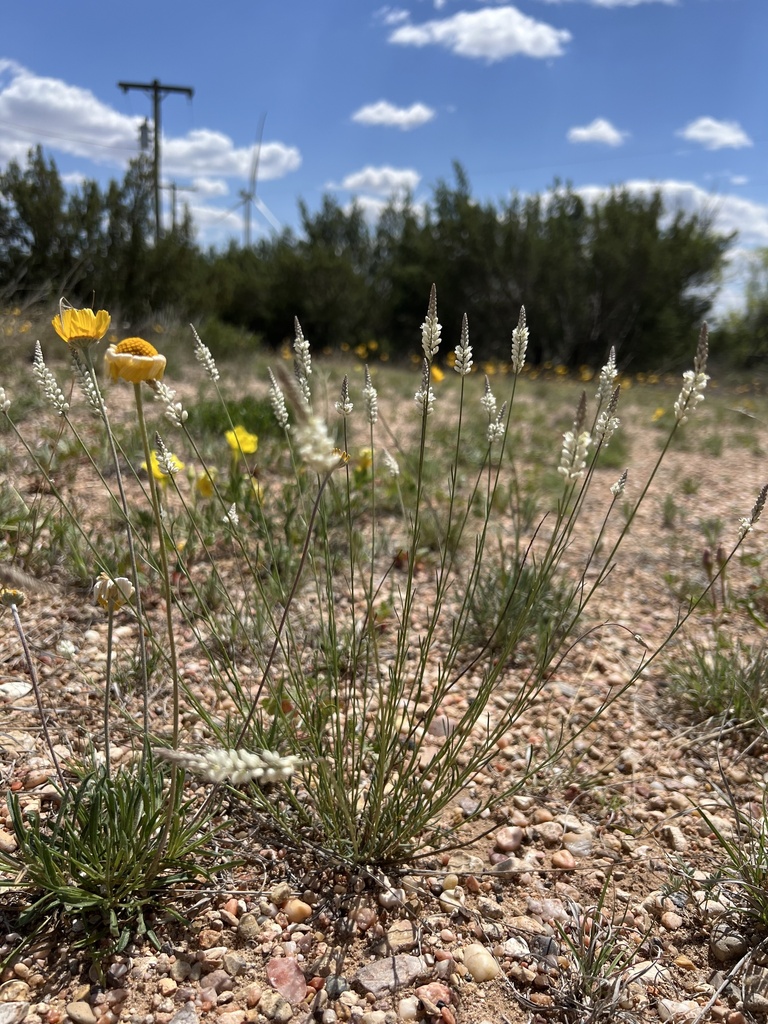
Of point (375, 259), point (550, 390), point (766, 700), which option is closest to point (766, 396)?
point (550, 390)

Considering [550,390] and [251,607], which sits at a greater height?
[550,390]

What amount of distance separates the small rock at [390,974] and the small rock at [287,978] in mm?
101

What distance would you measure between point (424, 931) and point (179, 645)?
1184 mm

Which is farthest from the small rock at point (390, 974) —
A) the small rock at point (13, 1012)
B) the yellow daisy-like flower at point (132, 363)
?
the yellow daisy-like flower at point (132, 363)

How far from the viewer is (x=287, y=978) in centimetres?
122

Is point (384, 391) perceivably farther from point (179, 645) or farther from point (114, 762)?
point (114, 762)

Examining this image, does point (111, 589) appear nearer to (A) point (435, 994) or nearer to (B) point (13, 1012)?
(B) point (13, 1012)

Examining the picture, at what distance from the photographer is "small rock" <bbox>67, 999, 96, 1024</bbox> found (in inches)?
43.0

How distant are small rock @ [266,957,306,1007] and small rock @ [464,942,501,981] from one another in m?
0.31

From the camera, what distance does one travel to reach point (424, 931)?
4.47 feet

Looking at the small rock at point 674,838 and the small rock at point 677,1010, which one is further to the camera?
the small rock at point 674,838

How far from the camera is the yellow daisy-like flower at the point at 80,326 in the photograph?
1147mm

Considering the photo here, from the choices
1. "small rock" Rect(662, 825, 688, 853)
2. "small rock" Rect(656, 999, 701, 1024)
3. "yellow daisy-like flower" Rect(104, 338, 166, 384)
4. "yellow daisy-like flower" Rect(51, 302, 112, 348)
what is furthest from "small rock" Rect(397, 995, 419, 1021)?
"yellow daisy-like flower" Rect(51, 302, 112, 348)

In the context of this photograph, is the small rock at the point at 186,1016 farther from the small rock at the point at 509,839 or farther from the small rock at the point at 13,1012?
the small rock at the point at 509,839
